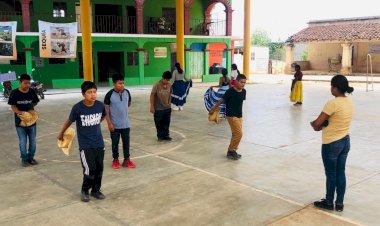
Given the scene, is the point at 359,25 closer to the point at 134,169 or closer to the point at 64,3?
the point at 64,3

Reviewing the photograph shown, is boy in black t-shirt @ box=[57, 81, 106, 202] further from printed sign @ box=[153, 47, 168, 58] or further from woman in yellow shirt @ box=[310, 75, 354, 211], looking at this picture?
printed sign @ box=[153, 47, 168, 58]

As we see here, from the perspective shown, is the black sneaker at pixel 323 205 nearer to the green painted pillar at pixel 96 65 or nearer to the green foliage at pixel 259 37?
the green painted pillar at pixel 96 65

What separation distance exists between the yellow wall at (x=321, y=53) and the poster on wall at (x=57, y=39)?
2406cm

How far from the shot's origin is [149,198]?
212 inches

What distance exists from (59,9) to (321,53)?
2420 centimetres

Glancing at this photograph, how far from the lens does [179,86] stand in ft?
44.9

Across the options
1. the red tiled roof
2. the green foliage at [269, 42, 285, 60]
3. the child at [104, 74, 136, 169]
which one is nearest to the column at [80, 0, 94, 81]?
the child at [104, 74, 136, 169]

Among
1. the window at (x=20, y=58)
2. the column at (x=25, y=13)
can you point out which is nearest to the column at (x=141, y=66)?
the column at (x=25, y=13)

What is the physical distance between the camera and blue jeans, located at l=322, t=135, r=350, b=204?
4754 mm

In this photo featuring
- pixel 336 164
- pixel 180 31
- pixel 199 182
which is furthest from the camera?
pixel 180 31

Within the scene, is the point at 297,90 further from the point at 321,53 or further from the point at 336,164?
the point at 321,53

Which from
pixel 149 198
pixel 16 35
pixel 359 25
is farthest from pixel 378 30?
pixel 149 198

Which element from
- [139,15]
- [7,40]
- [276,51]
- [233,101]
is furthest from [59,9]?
[276,51]

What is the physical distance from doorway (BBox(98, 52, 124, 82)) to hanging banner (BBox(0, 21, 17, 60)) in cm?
681
